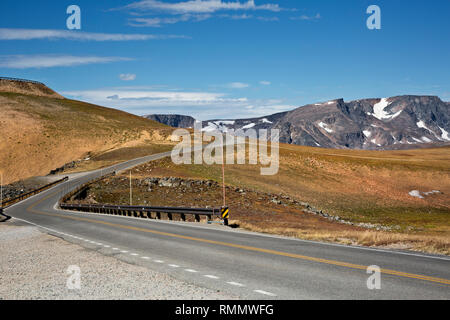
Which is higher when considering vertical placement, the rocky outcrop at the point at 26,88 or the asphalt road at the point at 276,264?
the rocky outcrop at the point at 26,88

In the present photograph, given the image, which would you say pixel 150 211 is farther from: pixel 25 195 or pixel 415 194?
pixel 415 194

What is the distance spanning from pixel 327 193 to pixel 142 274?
160 feet

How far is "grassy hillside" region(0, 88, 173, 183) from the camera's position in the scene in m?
88.4

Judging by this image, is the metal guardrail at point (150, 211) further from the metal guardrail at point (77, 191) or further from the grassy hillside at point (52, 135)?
the grassy hillside at point (52, 135)

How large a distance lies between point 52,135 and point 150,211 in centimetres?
8012

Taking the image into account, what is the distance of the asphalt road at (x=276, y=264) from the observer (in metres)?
8.96

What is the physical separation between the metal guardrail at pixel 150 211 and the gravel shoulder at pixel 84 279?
10252 mm

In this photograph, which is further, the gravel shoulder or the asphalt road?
the gravel shoulder

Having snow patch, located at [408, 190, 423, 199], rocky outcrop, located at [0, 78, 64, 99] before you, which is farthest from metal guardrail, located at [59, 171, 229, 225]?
rocky outcrop, located at [0, 78, 64, 99]

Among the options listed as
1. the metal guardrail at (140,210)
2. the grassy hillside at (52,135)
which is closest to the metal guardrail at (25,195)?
the metal guardrail at (140,210)

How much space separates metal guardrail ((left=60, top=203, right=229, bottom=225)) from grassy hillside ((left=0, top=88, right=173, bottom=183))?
43.7m

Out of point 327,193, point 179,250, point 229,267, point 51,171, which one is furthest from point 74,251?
point 51,171

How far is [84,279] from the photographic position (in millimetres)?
10828

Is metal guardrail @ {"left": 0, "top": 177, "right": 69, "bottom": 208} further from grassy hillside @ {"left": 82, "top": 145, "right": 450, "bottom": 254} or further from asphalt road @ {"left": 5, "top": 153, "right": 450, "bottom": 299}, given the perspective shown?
asphalt road @ {"left": 5, "top": 153, "right": 450, "bottom": 299}
